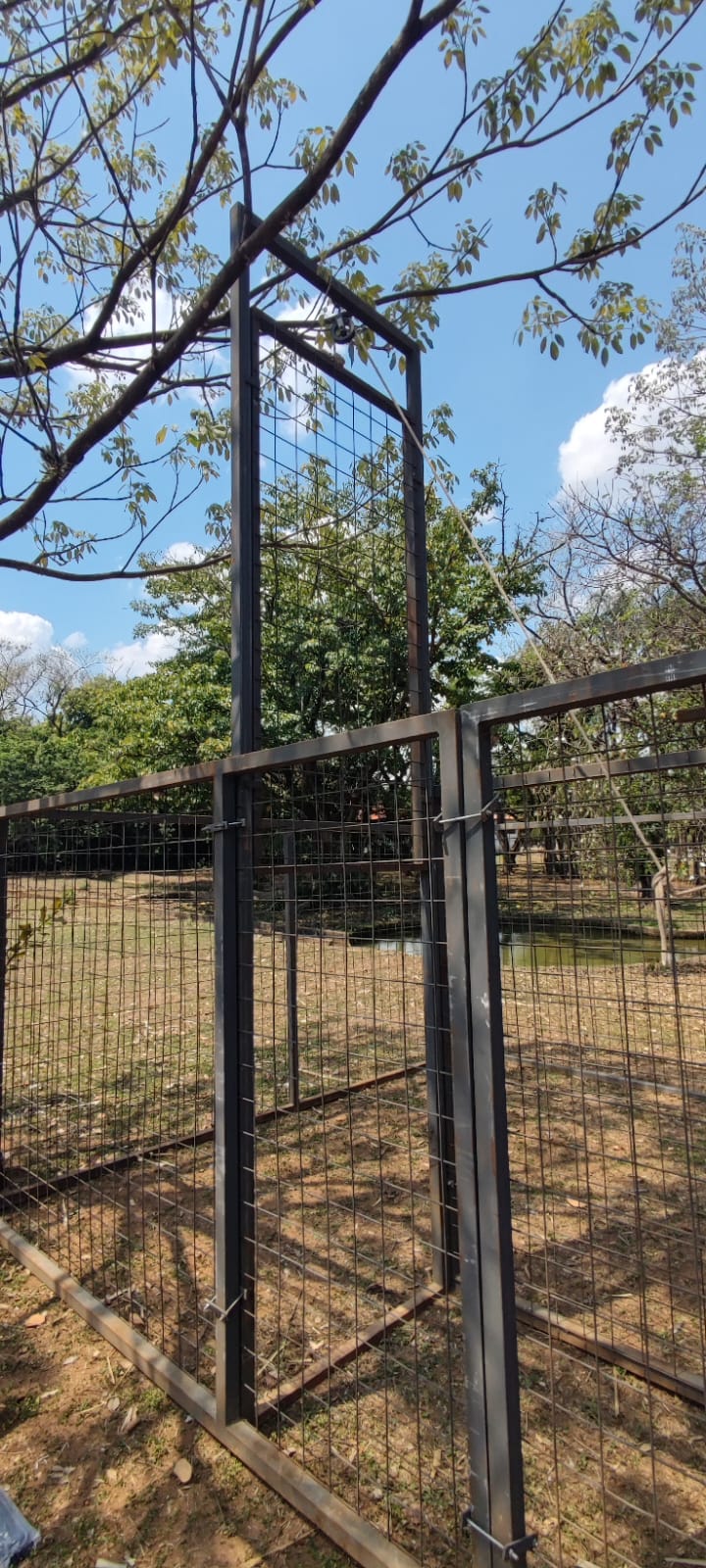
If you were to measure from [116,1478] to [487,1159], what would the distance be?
1.35 meters

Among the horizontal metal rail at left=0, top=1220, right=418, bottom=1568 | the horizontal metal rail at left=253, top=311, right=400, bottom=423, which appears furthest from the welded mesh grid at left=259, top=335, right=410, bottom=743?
the horizontal metal rail at left=0, top=1220, right=418, bottom=1568

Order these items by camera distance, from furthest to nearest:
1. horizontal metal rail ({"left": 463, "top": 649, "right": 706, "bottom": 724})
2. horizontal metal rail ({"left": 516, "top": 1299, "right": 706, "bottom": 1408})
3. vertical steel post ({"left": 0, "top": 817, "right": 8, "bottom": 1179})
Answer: vertical steel post ({"left": 0, "top": 817, "right": 8, "bottom": 1179}) < horizontal metal rail ({"left": 516, "top": 1299, "right": 706, "bottom": 1408}) < horizontal metal rail ({"left": 463, "top": 649, "right": 706, "bottom": 724})

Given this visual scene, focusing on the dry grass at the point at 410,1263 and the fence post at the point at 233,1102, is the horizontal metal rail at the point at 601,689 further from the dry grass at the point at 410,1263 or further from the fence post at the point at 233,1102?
the fence post at the point at 233,1102

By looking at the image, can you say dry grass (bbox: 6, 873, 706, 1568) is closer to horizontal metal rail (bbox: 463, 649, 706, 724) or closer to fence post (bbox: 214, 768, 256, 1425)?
fence post (bbox: 214, 768, 256, 1425)

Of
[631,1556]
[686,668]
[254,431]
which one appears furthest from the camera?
[254,431]

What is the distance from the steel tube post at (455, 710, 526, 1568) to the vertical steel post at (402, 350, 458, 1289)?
63cm

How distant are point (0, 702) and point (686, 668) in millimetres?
29243

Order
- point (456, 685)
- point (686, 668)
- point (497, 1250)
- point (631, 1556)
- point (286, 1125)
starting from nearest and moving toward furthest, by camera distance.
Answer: point (686, 668) → point (497, 1250) → point (631, 1556) → point (286, 1125) → point (456, 685)

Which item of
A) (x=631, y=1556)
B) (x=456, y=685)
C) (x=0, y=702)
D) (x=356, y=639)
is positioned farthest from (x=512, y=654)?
(x=0, y=702)

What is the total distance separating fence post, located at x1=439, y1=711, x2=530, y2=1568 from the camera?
1.20 m

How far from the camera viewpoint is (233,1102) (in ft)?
6.11

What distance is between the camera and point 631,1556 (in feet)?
5.06

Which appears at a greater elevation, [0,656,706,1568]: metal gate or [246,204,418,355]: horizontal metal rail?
[246,204,418,355]: horizontal metal rail

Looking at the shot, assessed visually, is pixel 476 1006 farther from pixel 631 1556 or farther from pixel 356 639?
pixel 356 639
